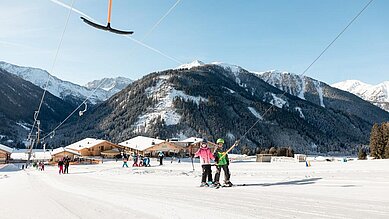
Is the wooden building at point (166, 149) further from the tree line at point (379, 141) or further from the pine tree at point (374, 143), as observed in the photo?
the tree line at point (379, 141)

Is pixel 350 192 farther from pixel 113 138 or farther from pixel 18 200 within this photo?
pixel 113 138

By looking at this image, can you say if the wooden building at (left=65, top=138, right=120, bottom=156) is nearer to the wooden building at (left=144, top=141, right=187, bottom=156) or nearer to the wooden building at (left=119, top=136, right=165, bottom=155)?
the wooden building at (left=119, top=136, right=165, bottom=155)

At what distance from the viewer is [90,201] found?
342 inches

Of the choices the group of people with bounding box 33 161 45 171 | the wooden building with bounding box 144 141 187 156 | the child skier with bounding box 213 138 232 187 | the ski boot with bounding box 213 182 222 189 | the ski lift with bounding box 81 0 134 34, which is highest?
the ski lift with bounding box 81 0 134 34

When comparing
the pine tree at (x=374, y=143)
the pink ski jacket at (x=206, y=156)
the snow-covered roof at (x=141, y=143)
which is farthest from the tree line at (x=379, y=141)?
the pink ski jacket at (x=206, y=156)

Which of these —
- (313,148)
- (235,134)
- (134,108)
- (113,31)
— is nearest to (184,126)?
(235,134)

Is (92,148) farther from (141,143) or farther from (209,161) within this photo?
(209,161)

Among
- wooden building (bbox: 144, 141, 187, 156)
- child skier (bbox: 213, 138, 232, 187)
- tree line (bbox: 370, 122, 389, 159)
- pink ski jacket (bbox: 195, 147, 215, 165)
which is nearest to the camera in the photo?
child skier (bbox: 213, 138, 232, 187)

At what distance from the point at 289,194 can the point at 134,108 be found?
193 m

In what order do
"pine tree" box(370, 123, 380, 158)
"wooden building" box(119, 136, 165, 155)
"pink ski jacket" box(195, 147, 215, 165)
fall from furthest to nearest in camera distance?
"wooden building" box(119, 136, 165, 155) → "pine tree" box(370, 123, 380, 158) → "pink ski jacket" box(195, 147, 215, 165)

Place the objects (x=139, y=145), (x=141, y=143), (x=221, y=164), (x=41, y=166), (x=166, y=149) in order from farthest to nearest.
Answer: (x=141, y=143), (x=139, y=145), (x=166, y=149), (x=41, y=166), (x=221, y=164)

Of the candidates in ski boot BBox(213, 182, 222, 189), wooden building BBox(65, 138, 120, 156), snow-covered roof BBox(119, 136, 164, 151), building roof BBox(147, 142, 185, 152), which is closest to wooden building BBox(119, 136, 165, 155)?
snow-covered roof BBox(119, 136, 164, 151)

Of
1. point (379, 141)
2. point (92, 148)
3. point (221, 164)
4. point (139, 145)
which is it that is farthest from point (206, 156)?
point (92, 148)

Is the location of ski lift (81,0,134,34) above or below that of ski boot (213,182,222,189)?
above
